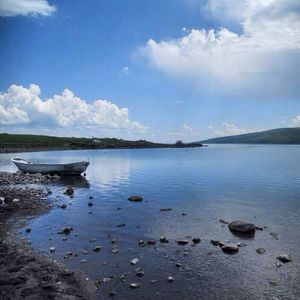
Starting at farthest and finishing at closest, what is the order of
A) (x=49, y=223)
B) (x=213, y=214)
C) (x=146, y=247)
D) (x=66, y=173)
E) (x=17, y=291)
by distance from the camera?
(x=66, y=173) → (x=213, y=214) → (x=49, y=223) → (x=146, y=247) → (x=17, y=291)

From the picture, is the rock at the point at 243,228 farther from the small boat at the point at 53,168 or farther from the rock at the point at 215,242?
the small boat at the point at 53,168

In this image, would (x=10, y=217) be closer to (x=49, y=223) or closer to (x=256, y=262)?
(x=49, y=223)

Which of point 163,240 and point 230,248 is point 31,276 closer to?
point 163,240

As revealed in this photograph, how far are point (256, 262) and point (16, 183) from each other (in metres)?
43.9

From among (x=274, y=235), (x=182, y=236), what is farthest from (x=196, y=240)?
(x=274, y=235)

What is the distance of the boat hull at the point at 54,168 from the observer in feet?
232

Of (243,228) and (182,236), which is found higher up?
(243,228)

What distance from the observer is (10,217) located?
100 feet

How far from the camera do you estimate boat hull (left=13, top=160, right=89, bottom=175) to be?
232 feet

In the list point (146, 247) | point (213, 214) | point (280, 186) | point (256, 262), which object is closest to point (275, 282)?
point (256, 262)

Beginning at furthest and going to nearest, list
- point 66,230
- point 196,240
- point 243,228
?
point 66,230 < point 243,228 < point 196,240

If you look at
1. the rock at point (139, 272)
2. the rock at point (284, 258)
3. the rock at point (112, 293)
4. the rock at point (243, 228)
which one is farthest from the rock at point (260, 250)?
the rock at point (112, 293)

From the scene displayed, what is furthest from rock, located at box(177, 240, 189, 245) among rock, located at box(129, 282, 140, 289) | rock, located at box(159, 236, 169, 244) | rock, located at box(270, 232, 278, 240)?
rock, located at box(129, 282, 140, 289)

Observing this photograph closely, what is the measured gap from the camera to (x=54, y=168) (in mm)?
70562
